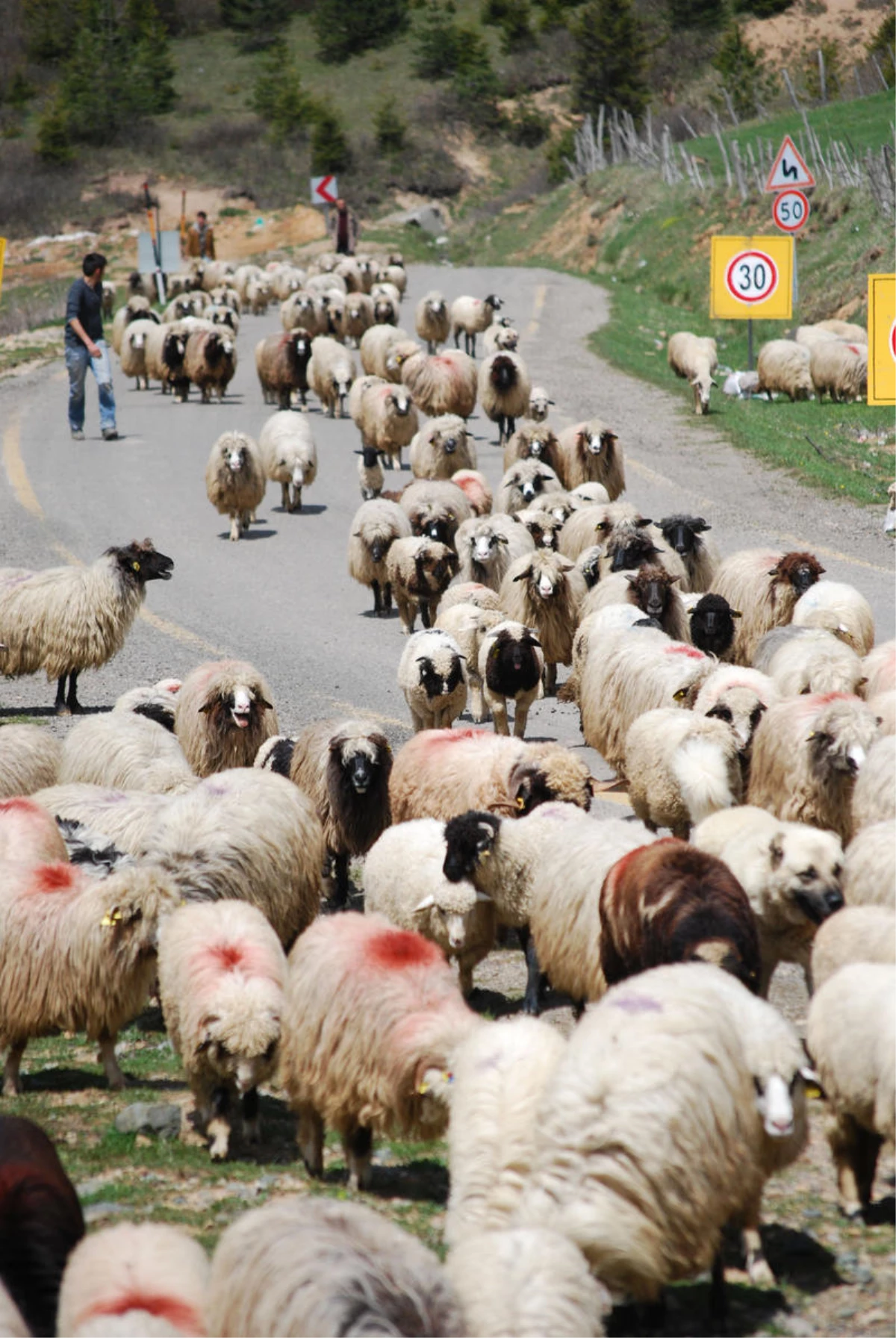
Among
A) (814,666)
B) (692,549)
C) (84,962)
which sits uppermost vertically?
(692,549)

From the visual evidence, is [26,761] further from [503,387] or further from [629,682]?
[503,387]

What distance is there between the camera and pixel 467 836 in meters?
7.25

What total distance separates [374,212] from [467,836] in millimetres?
57548

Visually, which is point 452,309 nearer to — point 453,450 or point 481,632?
point 453,450

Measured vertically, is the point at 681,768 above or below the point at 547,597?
below

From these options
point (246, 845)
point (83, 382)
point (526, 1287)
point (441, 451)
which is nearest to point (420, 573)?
point (441, 451)

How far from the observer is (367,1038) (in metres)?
5.78

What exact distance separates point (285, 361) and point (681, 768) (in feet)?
58.0

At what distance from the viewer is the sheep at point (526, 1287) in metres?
3.94

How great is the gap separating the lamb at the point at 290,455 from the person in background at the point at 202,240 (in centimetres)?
2443

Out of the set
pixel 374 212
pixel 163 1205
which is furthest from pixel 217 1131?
pixel 374 212

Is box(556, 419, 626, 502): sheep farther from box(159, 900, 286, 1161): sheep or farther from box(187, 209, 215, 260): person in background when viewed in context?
box(187, 209, 215, 260): person in background

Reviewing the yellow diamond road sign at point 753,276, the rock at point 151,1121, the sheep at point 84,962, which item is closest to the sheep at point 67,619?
the sheep at point 84,962

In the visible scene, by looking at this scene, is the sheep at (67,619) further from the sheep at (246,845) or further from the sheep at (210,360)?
the sheep at (210,360)
